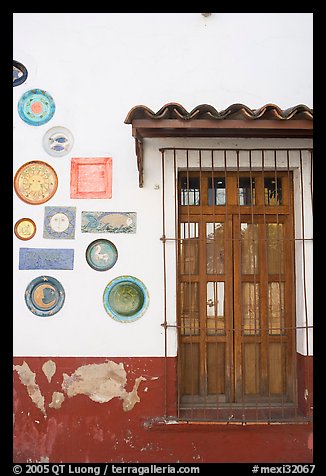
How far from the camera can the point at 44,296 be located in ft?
13.3

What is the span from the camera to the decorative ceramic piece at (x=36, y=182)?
4.11 m

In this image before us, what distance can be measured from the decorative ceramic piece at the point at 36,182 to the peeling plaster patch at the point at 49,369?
1442mm

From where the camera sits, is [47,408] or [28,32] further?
[28,32]

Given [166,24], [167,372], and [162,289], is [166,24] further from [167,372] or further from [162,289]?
[167,372]

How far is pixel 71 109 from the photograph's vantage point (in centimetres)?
415

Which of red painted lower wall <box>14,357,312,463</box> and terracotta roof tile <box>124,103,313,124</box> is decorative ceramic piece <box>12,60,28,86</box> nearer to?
terracotta roof tile <box>124,103,313,124</box>

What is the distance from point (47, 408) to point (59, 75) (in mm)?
3020

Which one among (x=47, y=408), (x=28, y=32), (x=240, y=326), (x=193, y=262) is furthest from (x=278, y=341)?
(x=28, y=32)

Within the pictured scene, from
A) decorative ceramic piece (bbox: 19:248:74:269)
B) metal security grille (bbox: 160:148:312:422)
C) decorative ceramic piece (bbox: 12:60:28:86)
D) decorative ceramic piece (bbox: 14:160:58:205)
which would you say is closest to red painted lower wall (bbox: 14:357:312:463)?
metal security grille (bbox: 160:148:312:422)

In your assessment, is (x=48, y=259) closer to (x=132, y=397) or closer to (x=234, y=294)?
(x=132, y=397)

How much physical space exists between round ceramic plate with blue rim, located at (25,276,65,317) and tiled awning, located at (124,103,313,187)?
1.53 meters

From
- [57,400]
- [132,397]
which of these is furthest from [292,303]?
[57,400]

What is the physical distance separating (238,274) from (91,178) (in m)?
1.61

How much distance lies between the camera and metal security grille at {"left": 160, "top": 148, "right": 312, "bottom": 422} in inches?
161
